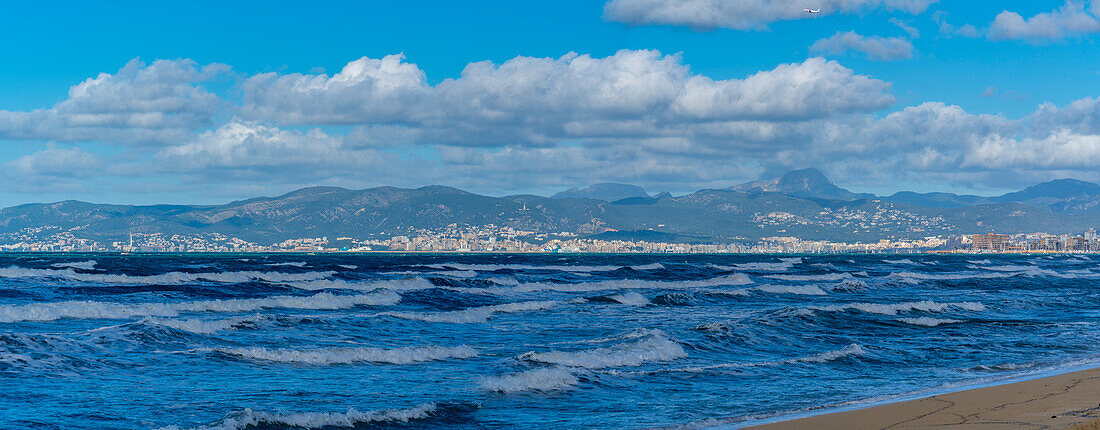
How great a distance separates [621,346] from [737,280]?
175 feet

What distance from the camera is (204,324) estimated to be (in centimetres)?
3028

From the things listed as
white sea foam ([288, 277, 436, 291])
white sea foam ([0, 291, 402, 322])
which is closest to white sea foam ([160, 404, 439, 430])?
white sea foam ([0, 291, 402, 322])

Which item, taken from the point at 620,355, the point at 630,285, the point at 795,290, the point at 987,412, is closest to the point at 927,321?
the point at 620,355

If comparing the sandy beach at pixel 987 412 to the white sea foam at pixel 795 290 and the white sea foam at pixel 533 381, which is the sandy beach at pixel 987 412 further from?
the white sea foam at pixel 795 290

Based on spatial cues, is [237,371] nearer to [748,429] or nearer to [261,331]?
[261,331]

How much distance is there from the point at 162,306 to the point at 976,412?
114 ft

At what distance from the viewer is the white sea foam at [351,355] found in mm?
23500

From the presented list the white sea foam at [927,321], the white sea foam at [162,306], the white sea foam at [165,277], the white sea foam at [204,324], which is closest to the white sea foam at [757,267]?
the white sea foam at [165,277]

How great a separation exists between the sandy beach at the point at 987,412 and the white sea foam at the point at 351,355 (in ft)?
38.3

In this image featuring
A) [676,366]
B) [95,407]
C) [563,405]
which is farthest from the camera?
[676,366]

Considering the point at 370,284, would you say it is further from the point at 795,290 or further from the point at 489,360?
the point at 489,360

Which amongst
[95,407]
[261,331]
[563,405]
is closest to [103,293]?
[261,331]

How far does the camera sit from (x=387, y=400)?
18.0 meters

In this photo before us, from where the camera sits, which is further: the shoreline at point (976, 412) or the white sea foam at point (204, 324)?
the white sea foam at point (204, 324)
